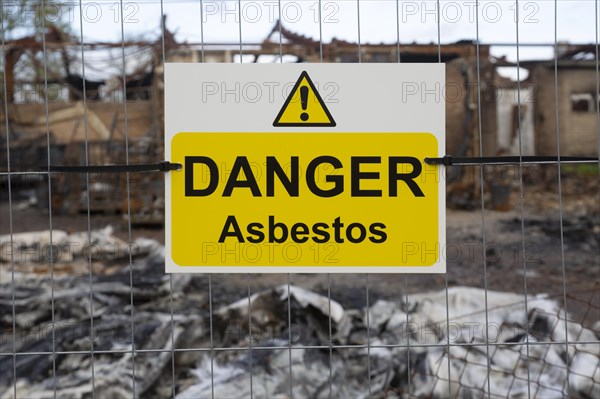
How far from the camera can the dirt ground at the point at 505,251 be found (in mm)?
6578

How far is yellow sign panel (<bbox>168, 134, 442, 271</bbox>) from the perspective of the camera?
252 cm

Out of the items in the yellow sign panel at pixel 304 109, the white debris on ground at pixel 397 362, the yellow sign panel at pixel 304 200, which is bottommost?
the white debris on ground at pixel 397 362

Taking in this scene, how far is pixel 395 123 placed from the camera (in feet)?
8.30

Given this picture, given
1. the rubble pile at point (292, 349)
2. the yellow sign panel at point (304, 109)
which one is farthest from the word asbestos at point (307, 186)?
the rubble pile at point (292, 349)

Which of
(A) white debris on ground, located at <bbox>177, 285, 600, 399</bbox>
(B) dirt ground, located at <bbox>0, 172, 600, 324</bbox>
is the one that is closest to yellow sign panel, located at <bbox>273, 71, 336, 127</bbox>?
(A) white debris on ground, located at <bbox>177, 285, 600, 399</bbox>

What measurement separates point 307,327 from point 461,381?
1.23m

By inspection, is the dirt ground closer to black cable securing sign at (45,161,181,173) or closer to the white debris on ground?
the white debris on ground

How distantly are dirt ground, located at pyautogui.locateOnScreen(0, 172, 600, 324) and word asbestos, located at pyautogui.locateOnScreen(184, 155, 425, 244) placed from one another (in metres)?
1.48

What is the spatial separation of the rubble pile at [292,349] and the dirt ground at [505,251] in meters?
0.35

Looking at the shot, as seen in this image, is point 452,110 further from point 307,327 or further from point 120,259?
point 307,327

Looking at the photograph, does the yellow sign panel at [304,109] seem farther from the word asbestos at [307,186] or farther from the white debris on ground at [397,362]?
the white debris on ground at [397,362]

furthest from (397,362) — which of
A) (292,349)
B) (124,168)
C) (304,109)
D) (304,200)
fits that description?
(124,168)

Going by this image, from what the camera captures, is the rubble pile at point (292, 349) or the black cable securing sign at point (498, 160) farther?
the rubble pile at point (292, 349)

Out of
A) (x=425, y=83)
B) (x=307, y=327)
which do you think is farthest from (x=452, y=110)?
(x=425, y=83)
